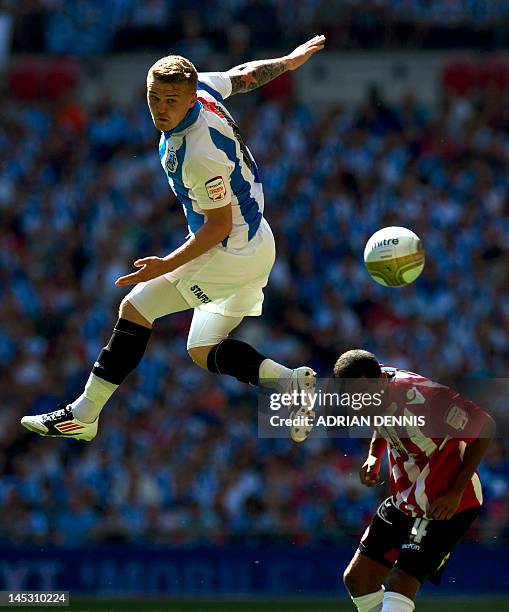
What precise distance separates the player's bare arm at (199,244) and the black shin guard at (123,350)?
30.3 inches

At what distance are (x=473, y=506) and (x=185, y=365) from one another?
900 centimetres

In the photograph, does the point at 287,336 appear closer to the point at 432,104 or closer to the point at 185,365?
the point at 185,365

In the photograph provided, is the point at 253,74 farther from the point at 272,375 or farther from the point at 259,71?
the point at 272,375

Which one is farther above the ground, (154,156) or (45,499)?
(154,156)

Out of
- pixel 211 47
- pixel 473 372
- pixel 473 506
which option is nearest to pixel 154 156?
pixel 211 47

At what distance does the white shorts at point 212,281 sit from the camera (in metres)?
9.28

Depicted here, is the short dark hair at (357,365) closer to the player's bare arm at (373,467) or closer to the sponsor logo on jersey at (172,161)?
the player's bare arm at (373,467)

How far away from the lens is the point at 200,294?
9.38 m

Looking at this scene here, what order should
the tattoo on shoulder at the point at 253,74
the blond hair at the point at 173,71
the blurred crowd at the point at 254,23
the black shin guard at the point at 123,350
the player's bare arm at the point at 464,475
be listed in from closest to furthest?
the blond hair at the point at 173,71
the player's bare arm at the point at 464,475
the black shin guard at the point at 123,350
the tattoo on shoulder at the point at 253,74
the blurred crowd at the point at 254,23

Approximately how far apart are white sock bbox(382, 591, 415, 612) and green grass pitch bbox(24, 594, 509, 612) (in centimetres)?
486

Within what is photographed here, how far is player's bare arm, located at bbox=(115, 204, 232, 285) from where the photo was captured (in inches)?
337

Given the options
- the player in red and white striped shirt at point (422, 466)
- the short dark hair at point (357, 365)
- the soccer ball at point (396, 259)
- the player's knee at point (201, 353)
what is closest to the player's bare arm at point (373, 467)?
the player in red and white striped shirt at point (422, 466)

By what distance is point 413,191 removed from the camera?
19359 millimetres

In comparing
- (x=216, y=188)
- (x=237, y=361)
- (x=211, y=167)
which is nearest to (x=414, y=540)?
(x=237, y=361)
